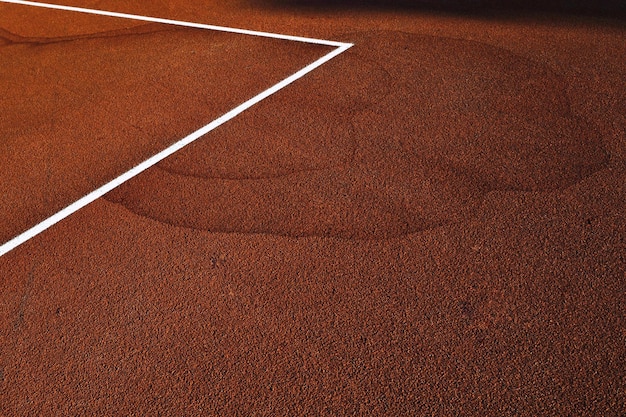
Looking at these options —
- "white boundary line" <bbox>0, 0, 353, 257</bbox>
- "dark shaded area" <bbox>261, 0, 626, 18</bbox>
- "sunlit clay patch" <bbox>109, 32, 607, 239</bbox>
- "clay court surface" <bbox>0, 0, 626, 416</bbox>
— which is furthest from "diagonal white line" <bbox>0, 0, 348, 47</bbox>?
"dark shaded area" <bbox>261, 0, 626, 18</bbox>

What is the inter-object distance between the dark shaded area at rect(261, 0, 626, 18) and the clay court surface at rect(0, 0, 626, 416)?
2.04 feet

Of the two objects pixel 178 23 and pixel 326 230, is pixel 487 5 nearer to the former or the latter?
pixel 178 23

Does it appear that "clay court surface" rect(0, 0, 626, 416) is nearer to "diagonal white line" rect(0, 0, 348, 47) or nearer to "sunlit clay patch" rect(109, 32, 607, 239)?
"sunlit clay patch" rect(109, 32, 607, 239)

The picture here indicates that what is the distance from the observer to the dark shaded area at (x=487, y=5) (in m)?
8.16

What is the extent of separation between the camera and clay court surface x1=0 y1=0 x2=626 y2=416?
11.8 feet

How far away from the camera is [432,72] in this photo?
681 cm

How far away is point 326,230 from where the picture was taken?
183 inches

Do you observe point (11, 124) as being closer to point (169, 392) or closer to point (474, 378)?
point (169, 392)

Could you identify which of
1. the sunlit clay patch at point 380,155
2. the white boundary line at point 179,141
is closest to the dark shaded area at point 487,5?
the white boundary line at point 179,141

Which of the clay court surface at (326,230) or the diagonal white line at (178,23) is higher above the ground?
the diagonal white line at (178,23)

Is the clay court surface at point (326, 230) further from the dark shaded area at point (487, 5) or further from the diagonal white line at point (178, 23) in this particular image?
the dark shaded area at point (487, 5)

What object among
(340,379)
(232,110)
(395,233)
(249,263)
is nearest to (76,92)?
(232,110)

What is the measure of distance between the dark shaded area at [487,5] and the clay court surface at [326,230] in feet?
2.04

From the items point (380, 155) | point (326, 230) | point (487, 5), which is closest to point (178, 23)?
point (487, 5)
